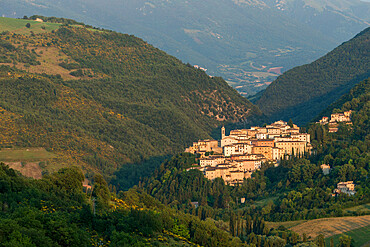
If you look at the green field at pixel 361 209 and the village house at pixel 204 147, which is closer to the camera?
the green field at pixel 361 209

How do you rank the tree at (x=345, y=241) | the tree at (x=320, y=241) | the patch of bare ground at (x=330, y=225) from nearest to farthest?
the tree at (x=320, y=241)
the tree at (x=345, y=241)
the patch of bare ground at (x=330, y=225)

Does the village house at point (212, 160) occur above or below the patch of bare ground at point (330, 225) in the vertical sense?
above

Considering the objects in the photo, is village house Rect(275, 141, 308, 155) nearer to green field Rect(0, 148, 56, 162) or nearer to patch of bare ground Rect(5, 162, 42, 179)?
patch of bare ground Rect(5, 162, 42, 179)

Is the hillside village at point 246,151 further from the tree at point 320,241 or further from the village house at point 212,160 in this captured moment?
the tree at point 320,241

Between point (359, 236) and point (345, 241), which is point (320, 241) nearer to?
point (345, 241)

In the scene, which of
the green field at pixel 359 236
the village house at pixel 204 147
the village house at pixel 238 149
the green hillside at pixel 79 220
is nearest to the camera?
the green hillside at pixel 79 220

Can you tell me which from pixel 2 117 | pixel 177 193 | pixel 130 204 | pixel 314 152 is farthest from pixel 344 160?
pixel 2 117

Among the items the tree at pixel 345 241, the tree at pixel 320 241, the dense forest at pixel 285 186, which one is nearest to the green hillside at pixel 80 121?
the dense forest at pixel 285 186
